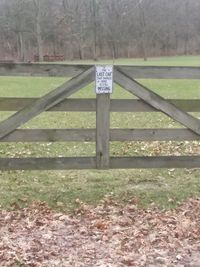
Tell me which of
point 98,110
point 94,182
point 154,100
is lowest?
point 94,182

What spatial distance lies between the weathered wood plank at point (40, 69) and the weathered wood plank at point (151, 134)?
94 centimetres

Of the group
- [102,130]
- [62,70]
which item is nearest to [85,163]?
[102,130]

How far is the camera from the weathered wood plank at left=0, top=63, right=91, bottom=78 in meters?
6.07

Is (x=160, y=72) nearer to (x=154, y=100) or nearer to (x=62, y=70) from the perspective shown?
(x=154, y=100)

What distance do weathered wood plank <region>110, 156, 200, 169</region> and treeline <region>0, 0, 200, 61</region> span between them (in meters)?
68.7

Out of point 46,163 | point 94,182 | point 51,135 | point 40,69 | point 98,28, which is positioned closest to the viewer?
point 40,69

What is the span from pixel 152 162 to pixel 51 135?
1375 millimetres

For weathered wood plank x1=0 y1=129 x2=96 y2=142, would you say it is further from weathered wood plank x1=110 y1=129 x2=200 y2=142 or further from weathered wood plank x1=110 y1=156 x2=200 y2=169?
weathered wood plank x1=110 y1=156 x2=200 y2=169

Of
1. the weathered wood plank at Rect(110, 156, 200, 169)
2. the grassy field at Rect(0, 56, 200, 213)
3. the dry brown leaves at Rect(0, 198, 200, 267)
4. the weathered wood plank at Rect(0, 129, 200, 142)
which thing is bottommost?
the dry brown leaves at Rect(0, 198, 200, 267)

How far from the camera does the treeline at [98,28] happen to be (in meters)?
79.1

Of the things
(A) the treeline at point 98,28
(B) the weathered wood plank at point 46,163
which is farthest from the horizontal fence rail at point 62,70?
(A) the treeline at point 98,28

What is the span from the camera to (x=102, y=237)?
514 centimetres

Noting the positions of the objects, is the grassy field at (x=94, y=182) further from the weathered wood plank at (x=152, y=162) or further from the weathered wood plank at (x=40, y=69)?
the weathered wood plank at (x=40, y=69)

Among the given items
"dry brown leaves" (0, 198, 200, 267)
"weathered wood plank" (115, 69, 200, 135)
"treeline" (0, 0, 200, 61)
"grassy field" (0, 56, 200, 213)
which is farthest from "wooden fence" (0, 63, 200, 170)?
"treeline" (0, 0, 200, 61)
